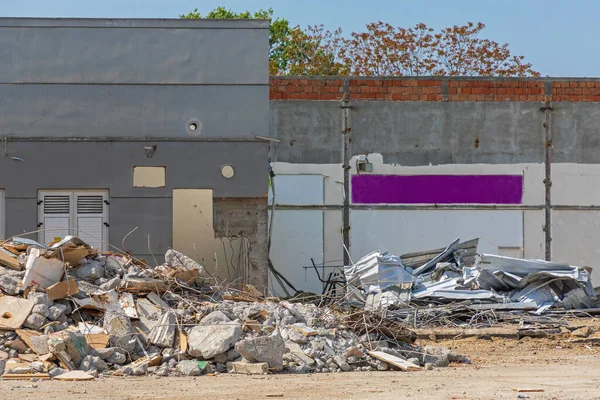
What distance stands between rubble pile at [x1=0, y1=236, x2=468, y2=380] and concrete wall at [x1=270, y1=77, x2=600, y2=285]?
8.58 metres

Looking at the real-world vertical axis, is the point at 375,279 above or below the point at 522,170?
below

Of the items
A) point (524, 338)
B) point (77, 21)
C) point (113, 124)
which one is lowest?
point (524, 338)

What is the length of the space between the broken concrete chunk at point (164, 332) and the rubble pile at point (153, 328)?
0.01 m

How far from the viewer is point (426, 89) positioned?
2358cm

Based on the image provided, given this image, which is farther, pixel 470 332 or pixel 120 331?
pixel 470 332

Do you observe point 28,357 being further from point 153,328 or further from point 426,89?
point 426,89

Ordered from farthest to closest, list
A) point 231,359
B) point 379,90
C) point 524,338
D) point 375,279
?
point 379,90, point 375,279, point 524,338, point 231,359

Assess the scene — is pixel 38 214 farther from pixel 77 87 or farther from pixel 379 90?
pixel 379 90

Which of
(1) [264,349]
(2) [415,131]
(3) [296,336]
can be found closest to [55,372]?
(1) [264,349]

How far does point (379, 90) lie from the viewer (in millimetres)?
23578

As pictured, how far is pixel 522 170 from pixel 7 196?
→ 11792mm

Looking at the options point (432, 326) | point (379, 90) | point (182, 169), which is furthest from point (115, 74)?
point (432, 326)

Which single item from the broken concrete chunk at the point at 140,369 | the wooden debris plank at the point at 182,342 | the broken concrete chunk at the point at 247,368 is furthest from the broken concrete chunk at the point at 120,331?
the broken concrete chunk at the point at 247,368

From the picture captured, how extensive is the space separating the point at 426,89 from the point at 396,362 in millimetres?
11884
